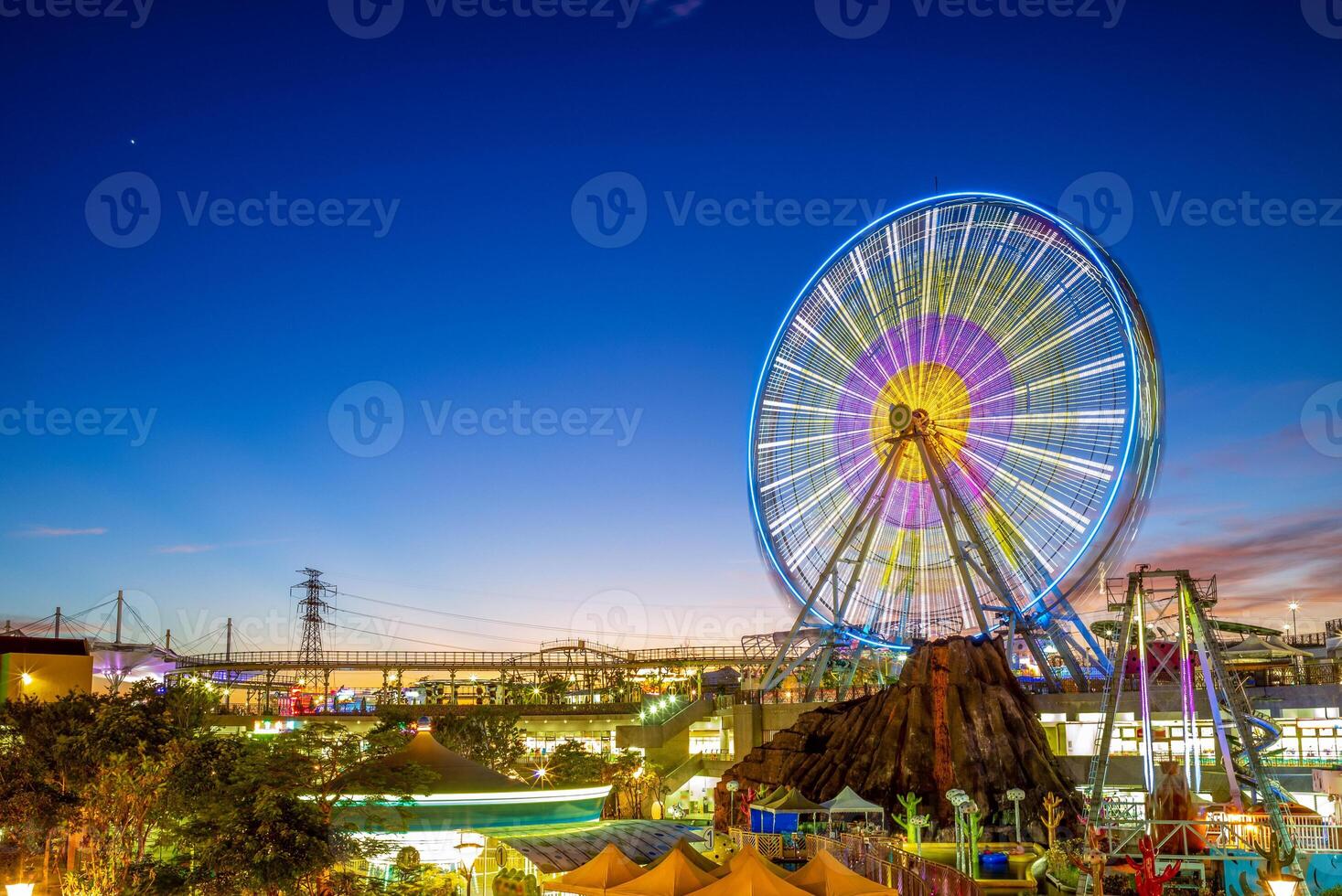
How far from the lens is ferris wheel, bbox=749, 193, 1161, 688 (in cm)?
4175

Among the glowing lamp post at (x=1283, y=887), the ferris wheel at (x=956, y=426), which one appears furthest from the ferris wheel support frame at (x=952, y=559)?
the glowing lamp post at (x=1283, y=887)

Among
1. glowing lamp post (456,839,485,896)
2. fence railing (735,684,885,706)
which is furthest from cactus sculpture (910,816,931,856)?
fence railing (735,684,885,706)

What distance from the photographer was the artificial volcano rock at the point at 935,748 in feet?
131

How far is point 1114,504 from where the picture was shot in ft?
134

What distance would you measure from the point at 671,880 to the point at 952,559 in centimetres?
2843

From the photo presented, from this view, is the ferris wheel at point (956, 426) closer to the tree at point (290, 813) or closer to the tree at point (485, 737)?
the tree at point (485, 737)

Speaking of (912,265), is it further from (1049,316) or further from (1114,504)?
(1114,504)

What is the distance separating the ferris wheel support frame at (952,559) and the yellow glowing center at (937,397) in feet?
1.42

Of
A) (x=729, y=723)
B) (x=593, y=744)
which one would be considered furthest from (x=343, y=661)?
(x=729, y=723)

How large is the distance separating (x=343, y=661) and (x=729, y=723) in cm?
4839

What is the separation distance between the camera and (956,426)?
4709 cm

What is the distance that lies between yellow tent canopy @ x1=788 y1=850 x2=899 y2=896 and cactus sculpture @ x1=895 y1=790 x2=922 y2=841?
13670 millimetres

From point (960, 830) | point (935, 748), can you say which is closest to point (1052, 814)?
point (960, 830)

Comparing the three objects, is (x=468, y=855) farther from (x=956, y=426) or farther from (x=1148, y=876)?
(x=956, y=426)
